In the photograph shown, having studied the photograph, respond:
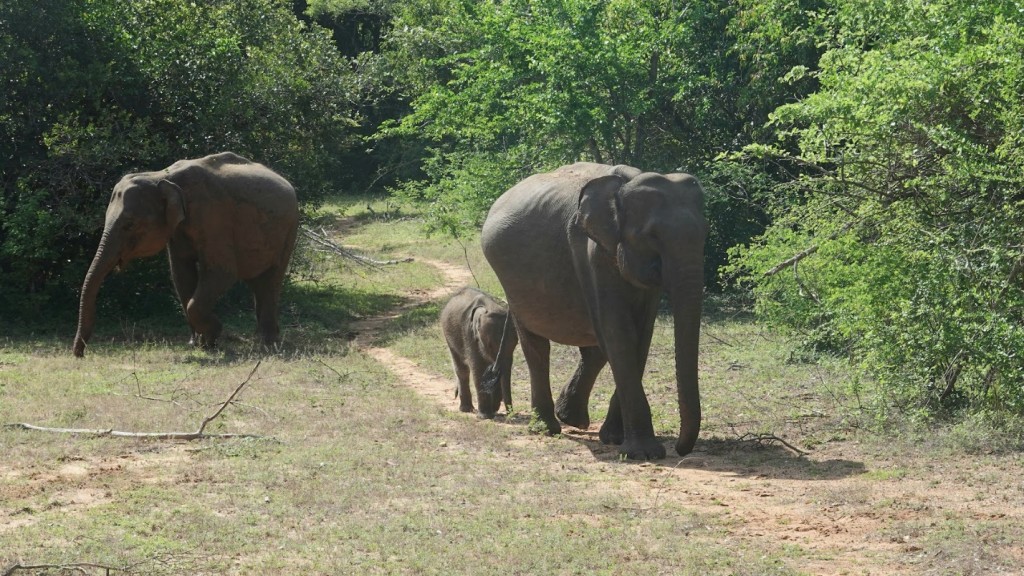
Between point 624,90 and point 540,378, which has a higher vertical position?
point 624,90

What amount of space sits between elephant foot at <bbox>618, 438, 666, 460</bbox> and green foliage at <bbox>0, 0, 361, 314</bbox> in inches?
401

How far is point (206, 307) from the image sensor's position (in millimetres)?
16344

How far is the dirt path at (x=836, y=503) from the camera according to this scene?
278 inches

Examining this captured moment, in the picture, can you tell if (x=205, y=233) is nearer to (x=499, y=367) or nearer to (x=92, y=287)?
(x=92, y=287)

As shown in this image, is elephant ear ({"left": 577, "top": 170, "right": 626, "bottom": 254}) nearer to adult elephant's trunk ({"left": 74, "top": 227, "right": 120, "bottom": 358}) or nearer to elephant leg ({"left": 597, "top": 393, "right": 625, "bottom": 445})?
elephant leg ({"left": 597, "top": 393, "right": 625, "bottom": 445})

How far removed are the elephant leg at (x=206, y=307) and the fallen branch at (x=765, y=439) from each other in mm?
8076

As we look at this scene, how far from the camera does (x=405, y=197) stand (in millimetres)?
24891

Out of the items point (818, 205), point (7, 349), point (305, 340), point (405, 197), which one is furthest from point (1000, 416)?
point (405, 197)

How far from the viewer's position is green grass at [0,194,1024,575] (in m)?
7.23

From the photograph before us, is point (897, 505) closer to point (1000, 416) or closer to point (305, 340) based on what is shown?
point (1000, 416)

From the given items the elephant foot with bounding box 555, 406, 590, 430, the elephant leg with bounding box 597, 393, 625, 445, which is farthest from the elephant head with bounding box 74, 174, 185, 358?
the elephant leg with bounding box 597, 393, 625, 445

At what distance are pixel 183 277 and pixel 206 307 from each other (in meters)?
0.91

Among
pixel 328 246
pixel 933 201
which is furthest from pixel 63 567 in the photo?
pixel 328 246

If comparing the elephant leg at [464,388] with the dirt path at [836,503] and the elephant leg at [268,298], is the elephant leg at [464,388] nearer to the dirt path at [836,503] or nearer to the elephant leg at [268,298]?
the dirt path at [836,503]
